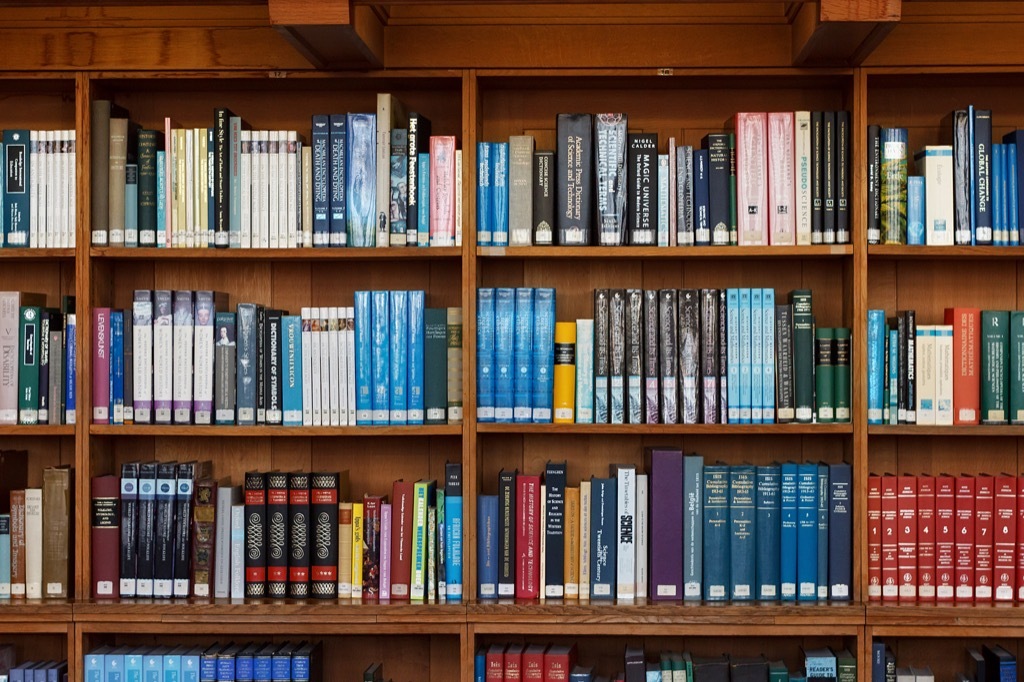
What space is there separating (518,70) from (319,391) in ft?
3.35

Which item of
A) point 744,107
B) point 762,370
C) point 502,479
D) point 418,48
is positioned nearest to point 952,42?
point 744,107

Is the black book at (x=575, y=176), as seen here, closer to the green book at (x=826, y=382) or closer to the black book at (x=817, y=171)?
the black book at (x=817, y=171)

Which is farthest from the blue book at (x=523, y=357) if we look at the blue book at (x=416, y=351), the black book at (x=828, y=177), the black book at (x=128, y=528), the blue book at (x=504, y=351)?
the black book at (x=128, y=528)

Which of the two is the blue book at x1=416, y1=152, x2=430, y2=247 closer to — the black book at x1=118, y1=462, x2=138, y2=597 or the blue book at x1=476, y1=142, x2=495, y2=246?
the blue book at x1=476, y1=142, x2=495, y2=246

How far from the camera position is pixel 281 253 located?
281 cm

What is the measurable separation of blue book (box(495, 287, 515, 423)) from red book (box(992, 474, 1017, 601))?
1319mm

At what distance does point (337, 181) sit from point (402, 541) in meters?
0.99

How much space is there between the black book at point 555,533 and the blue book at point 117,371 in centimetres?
118

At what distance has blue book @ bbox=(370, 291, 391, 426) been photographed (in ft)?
9.23

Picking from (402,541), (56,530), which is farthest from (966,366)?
(56,530)

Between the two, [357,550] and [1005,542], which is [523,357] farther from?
[1005,542]

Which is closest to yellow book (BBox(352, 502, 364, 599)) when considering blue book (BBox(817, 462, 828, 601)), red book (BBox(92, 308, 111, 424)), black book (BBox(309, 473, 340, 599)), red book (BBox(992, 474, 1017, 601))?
black book (BBox(309, 473, 340, 599))

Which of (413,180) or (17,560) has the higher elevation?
(413,180)

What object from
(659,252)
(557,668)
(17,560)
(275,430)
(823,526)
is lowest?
(557,668)
